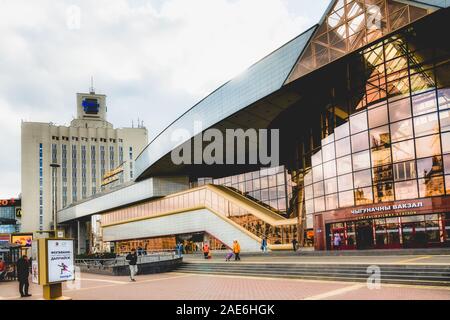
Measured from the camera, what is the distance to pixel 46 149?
388 ft

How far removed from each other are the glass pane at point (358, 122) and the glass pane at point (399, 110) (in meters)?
1.96

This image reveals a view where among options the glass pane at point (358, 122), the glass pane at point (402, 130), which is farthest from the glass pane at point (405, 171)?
the glass pane at point (358, 122)

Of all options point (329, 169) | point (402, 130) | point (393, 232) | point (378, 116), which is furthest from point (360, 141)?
point (393, 232)

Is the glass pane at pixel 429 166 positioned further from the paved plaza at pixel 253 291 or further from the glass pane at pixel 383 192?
the paved plaza at pixel 253 291

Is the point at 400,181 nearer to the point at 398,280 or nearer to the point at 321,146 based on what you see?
the point at 321,146

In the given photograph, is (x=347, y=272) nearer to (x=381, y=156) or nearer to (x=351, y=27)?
(x=381, y=156)

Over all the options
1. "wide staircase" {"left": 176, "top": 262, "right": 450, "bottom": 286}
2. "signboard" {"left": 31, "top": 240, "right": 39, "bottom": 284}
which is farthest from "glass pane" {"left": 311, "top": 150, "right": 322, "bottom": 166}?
"signboard" {"left": 31, "top": 240, "right": 39, "bottom": 284}

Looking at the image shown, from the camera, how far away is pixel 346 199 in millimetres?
31906

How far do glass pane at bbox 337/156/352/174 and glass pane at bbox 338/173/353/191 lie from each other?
370 mm

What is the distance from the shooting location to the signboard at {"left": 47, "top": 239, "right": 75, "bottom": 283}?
14922 mm

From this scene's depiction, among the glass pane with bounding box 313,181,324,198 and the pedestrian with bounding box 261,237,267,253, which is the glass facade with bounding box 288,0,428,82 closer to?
the glass pane with bounding box 313,181,324,198

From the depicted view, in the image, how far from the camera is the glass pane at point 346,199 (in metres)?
31.6

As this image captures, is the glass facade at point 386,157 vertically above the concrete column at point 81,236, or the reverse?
the glass facade at point 386,157
